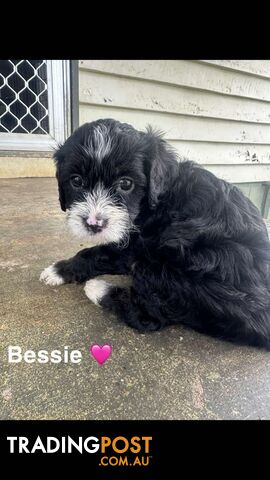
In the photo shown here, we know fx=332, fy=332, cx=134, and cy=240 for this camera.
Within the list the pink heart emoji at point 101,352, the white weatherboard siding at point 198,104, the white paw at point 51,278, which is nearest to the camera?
the pink heart emoji at point 101,352

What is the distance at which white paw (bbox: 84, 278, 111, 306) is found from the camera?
1.93 metres

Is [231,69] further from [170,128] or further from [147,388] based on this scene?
[147,388]

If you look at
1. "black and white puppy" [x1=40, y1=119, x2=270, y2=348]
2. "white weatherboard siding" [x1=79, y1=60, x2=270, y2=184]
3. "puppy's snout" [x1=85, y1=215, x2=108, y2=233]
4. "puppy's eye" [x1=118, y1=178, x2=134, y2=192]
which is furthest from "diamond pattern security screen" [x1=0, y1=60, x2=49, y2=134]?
"puppy's snout" [x1=85, y1=215, x2=108, y2=233]

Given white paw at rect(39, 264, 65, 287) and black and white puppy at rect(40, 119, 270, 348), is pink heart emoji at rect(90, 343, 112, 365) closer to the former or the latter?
black and white puppy at rect(40, 119, 270, 348)

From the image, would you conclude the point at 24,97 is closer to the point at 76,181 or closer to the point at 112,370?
the point at 76,181

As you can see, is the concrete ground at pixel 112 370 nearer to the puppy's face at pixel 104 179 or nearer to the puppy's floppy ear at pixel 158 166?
the puppy's face at pixel 104 179

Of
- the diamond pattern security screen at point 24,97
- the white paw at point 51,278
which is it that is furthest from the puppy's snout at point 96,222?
the diamond pattern security screen at point 24,97

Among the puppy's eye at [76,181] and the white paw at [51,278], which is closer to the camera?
the puppy's eye at [76,181]

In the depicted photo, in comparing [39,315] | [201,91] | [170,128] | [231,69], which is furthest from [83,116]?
[39,315]

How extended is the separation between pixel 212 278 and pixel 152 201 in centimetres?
53

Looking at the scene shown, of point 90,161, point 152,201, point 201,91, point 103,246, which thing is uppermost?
point 201,91

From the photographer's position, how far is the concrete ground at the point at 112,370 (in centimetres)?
129

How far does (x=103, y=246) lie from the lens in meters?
2.08

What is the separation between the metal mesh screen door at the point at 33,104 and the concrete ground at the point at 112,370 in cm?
334
